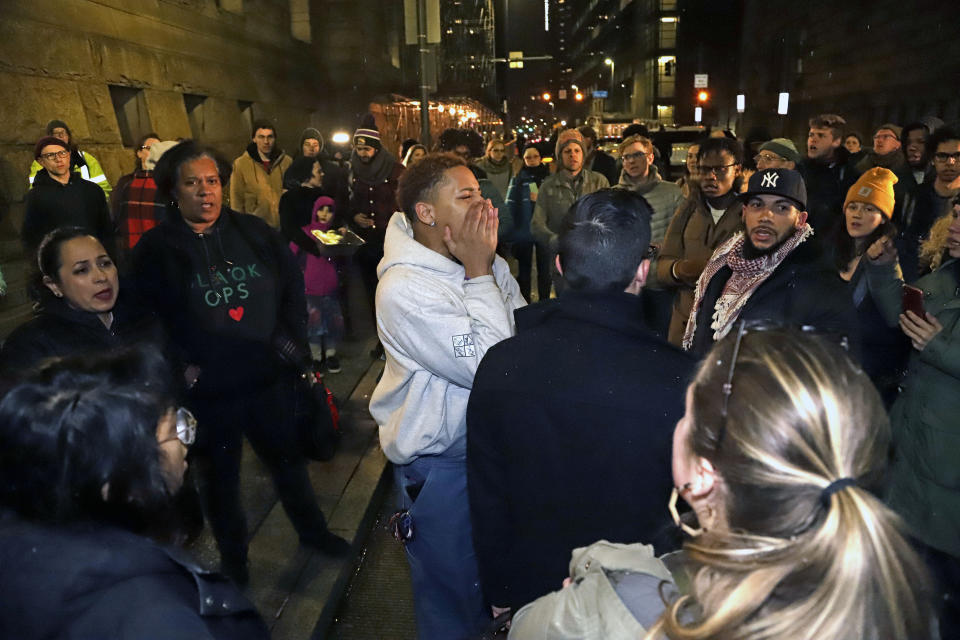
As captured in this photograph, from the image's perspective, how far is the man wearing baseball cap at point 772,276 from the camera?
8.88 feet

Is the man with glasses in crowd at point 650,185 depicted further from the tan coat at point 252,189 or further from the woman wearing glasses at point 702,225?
the tan coat at point 252,189

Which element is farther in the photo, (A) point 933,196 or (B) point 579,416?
(A) point 933,196

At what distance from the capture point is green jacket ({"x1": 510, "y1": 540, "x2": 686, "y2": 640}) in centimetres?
107

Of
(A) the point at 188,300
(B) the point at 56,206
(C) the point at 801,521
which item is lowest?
(A) the point at 188,300

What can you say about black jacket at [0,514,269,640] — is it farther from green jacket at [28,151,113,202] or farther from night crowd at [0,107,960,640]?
green jacket at [28,151,113,202]

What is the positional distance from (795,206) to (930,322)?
0.78 metres

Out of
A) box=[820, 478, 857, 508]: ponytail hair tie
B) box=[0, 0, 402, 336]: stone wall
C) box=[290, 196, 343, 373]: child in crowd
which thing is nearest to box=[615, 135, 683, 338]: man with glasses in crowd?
box=[290, 196, 343, 373]: child in crowd

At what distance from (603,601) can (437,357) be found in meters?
1.34

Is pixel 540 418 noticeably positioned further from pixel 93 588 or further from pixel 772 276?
pixel 772 276

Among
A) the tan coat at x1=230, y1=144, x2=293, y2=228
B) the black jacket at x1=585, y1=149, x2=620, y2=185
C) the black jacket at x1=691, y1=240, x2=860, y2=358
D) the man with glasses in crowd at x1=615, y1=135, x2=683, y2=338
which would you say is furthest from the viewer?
the black jacket at x1=585, y1=149, x2=620, y2=185

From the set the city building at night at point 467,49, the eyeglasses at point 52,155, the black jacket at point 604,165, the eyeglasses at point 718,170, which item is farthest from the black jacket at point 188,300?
the city building at night at point 467,49

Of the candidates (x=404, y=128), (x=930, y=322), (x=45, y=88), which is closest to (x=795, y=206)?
(x=930, y=322)

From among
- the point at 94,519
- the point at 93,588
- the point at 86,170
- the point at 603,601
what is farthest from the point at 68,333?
the point at 86,170

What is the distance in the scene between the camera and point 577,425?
182 cm
